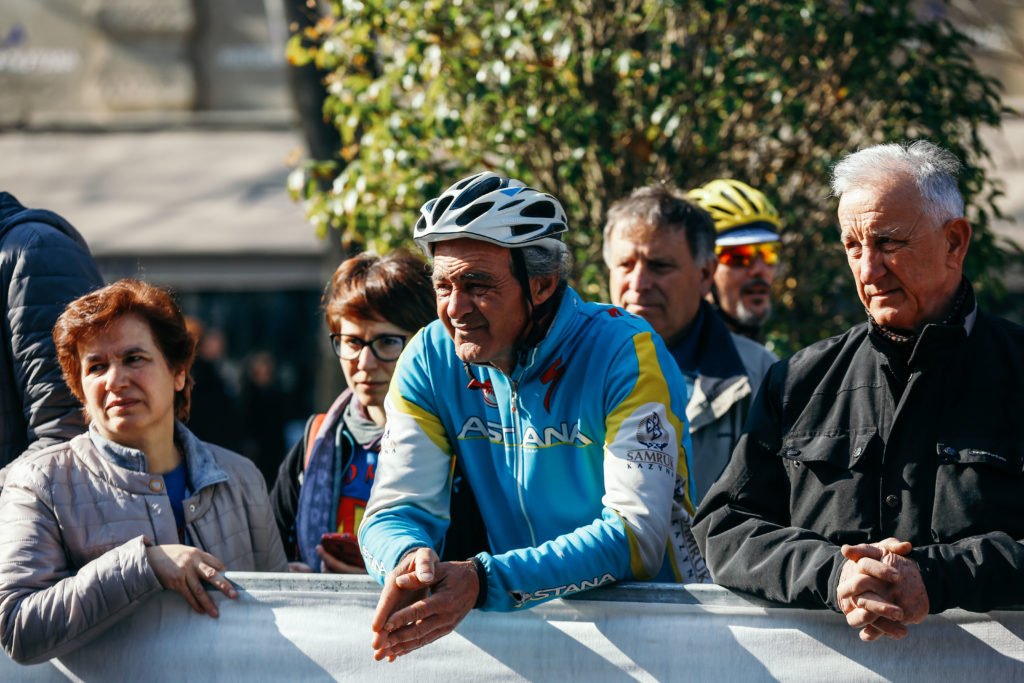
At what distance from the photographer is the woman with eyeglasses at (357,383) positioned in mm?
4070

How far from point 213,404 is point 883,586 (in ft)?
31.2

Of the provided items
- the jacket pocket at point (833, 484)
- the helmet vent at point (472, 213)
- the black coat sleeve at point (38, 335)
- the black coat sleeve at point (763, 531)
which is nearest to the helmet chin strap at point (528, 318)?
the helmet vent at point (472, 213)

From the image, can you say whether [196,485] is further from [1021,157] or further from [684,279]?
[1021,157]

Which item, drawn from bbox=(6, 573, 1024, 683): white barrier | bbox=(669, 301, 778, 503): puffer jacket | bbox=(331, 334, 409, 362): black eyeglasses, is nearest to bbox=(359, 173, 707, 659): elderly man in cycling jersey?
bbox=(6, 573, 1024, 683): white barrier

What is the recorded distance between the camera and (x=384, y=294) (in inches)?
161

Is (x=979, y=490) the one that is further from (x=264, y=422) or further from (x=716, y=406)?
(x=264, y=422)

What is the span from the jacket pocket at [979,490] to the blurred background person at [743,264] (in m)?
2.10

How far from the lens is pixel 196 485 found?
346 cm

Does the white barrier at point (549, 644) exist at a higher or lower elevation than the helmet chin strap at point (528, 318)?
lower

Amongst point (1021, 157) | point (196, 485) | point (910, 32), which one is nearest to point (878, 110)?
point (910, 32)

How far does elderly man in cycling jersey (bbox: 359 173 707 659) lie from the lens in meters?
3.04

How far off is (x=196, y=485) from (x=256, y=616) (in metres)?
0.45

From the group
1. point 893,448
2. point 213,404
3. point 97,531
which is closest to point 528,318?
point 893,448

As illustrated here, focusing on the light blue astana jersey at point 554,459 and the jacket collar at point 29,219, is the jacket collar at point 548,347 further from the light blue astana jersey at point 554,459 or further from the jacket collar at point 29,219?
the jacket collar at point 29,219
